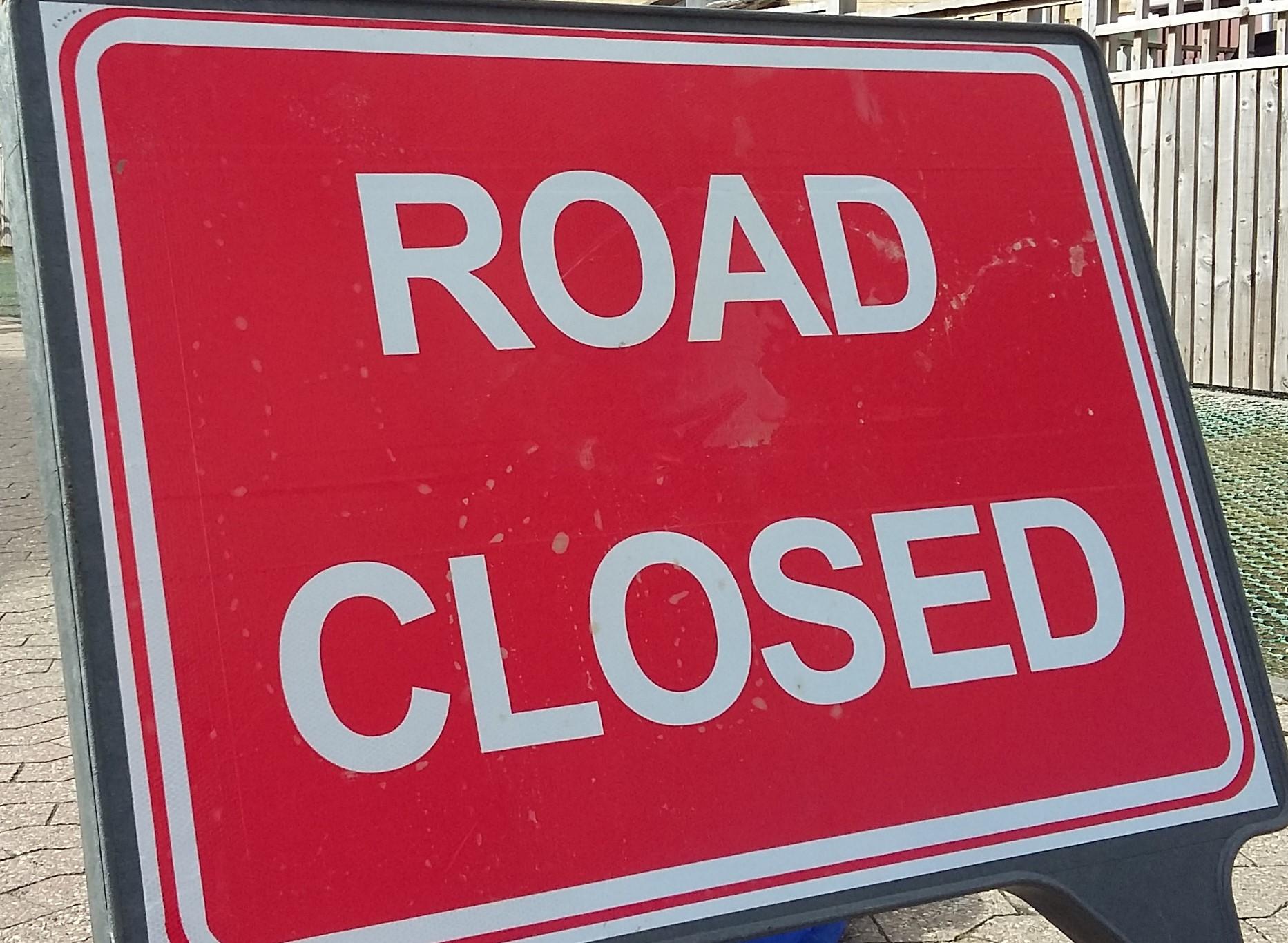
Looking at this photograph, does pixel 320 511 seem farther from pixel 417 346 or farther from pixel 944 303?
pixel 944 303

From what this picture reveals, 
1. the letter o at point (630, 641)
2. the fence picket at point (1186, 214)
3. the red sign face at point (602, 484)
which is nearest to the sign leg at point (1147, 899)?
the red sign face at point (602, 484)

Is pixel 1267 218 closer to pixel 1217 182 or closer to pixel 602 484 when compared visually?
pixel 1217 182

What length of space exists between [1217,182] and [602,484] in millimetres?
6154

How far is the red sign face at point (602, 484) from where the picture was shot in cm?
112

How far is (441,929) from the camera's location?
1103 mm

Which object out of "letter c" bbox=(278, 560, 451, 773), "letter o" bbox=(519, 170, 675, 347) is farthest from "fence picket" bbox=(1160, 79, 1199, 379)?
"letter c" bbox=(278, 560, 451, 773)

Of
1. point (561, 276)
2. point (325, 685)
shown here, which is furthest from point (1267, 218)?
point (325, 685)

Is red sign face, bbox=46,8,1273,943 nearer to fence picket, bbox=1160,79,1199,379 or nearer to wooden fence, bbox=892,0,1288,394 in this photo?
wooden fence, bbox=892,0,1288,394

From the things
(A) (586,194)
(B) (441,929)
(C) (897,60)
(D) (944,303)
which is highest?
(C) (897,60)

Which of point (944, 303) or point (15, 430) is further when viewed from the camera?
point (15, 430)

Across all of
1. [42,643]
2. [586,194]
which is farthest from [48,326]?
→ [42,643]

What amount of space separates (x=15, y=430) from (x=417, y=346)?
21.3 ft

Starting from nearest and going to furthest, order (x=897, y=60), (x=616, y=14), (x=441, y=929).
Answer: (x=441, y=929) < (x=616, y=14) < (x=897, y=60)

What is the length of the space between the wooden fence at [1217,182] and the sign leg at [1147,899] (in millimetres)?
5642
